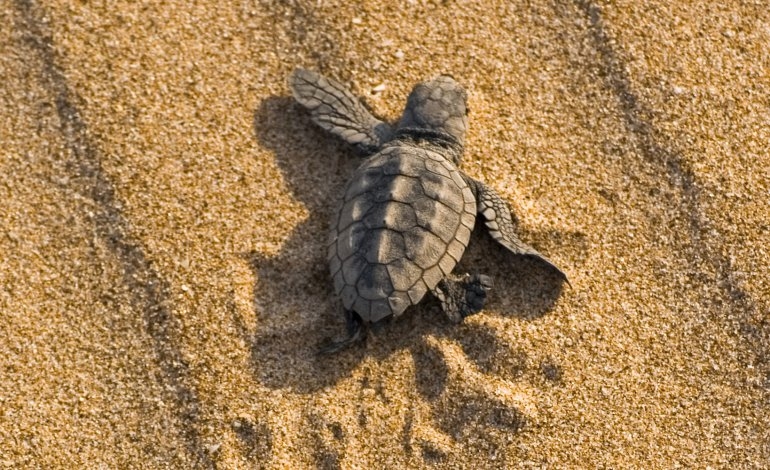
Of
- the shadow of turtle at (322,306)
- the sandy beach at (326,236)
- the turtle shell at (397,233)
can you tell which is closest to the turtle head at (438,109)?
the sandy beach at (326,236)

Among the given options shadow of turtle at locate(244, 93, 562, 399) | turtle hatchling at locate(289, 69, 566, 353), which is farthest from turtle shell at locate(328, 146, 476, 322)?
shadow of turtle at locate(244, 93, 562, 399)

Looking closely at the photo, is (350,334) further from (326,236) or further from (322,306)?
(326,236)

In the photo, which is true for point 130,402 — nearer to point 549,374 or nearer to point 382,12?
point 549,374

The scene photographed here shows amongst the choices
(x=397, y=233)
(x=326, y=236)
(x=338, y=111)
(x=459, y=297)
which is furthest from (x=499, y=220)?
(x=338, y=111)

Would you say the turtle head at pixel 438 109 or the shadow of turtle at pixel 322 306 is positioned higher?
the turtle head at pixel 438 109

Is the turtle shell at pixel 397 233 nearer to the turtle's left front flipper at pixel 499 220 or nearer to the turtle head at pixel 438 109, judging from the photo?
the turtle's left front flipper at pixel 499 220

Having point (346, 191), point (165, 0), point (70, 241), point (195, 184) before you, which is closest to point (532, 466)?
point (346, 191)
